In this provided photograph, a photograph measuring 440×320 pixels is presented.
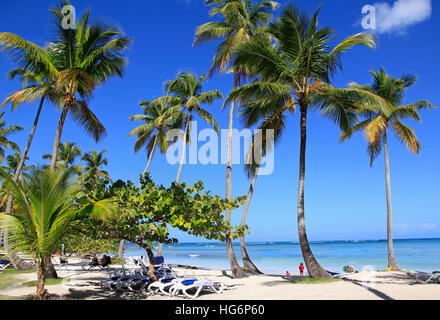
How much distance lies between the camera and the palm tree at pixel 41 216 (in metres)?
6.12

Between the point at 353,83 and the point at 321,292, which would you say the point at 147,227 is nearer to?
the point at 321,292

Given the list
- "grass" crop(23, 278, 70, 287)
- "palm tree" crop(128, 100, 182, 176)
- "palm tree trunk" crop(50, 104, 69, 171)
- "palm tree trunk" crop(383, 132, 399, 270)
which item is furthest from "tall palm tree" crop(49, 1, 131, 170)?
"palm tree trunk" crop(383, 132, 399, 270)

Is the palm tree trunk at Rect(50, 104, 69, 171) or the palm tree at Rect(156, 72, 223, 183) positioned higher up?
the palm tree at Rect(156, 72, 223, 183)

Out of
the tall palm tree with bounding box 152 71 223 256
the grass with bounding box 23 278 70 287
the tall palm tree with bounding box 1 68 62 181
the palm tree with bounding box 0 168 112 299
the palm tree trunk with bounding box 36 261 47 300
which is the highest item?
the tall palm tree with bounding box 152 71 223 256

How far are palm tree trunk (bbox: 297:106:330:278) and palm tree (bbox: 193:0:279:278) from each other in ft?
12.2

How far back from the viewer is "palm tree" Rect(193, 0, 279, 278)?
14039 millimetres

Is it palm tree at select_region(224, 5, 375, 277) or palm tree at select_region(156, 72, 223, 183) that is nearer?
palm tree at select_region(224, 5, 375, 277)

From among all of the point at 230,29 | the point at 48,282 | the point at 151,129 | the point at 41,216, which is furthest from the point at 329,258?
the point at 41,216

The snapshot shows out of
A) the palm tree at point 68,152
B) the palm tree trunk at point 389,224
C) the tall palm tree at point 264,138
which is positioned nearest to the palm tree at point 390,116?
the palm tree trunk at point 389,224

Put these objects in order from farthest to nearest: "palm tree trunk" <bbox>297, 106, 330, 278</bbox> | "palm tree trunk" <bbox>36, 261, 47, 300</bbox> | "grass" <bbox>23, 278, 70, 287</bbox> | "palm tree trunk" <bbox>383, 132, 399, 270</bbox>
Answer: "palm tree trunk" <bbox>383, 132, 399, 270</bbox> < "palm tree trunk" <bbox>297, 106, 330, 278</bbox> < "grass" <bbox>23, 278, 70, 287</bbox> < "palm tree trunk" <bbox>36, 261, 47, 300</bbox>

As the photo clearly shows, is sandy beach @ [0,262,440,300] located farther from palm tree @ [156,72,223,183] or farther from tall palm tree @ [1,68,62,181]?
palm tree @ [156,72,223,183]

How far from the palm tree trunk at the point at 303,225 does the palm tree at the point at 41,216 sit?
7.38 metres

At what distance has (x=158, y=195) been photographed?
7.67 meters

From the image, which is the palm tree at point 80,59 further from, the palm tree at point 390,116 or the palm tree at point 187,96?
the palm tree at point 390,116
